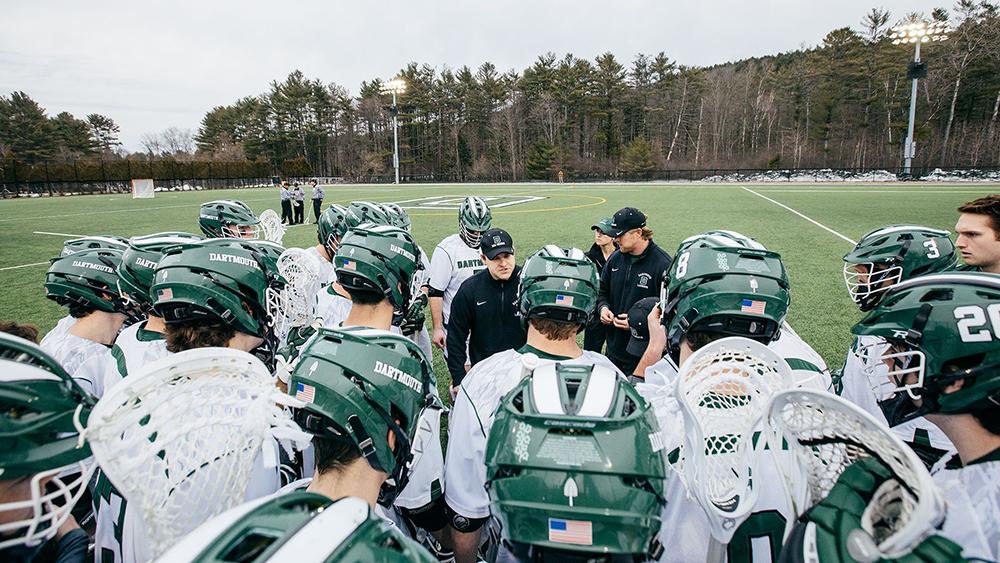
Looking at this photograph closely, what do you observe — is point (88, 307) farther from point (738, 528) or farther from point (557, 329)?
point (738, 528)

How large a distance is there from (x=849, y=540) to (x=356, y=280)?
326 cm

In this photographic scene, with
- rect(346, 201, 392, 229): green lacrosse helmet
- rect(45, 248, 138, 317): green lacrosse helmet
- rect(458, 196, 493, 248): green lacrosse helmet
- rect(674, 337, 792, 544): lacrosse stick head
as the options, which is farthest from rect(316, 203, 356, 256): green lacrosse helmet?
rect(674, 337, 792, 544): lacrosse stick head

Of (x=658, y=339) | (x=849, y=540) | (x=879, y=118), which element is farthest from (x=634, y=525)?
(x=879, y=118)

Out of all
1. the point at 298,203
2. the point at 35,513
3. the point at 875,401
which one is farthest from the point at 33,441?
the point at 298,203

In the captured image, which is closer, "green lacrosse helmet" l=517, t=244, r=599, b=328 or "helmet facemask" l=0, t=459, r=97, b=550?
"helmet facemask" l=0, t=459, r=97, b=550

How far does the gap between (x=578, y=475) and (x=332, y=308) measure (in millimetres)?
3848

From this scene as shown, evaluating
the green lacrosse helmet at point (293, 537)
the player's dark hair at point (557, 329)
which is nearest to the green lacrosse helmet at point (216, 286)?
the player's dark hair at point (557, 329)

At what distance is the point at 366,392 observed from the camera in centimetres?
192

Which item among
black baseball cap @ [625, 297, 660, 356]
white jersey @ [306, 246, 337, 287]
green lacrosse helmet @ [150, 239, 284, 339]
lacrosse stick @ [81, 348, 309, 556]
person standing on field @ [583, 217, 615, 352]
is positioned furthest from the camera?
person standing on field @ [583, 217, 615, 352]

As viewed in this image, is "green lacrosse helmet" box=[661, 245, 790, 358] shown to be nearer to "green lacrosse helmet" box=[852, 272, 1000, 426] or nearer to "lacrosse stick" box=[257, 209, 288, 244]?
"green lacrosse helmet" box=[852, 272, 1000, 426]

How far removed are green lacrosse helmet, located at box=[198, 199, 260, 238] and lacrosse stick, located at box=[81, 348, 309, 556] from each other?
5984mm

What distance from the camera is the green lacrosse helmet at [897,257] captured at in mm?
4082

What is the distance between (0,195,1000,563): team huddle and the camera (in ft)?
4.29

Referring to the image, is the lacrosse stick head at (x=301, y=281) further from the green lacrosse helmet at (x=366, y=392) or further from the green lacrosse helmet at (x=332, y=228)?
the green lacrosse helmet at (x=366, y=392)
